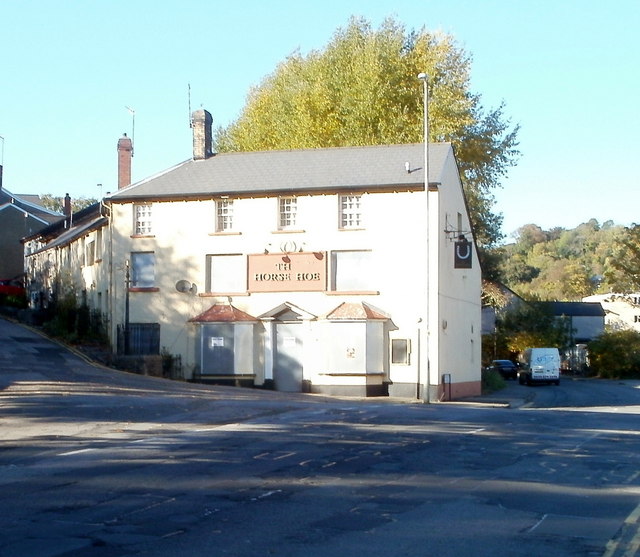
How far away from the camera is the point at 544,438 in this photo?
1978 cm

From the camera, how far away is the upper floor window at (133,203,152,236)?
129ft

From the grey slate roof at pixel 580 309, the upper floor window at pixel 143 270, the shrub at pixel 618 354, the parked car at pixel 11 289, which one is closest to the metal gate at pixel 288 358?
the upper floor window at pixel 143 270

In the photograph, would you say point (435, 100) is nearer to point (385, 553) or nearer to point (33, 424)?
point (33, 424)

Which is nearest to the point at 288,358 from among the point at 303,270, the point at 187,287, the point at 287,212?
the point at 303,270

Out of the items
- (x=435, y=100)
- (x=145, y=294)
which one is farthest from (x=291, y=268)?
(x=435, y=100)

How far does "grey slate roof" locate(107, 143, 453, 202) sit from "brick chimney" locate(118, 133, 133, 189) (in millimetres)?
10555

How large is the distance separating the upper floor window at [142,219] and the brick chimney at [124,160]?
12.2m

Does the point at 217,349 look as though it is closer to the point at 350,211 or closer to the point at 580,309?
the point at 350,211

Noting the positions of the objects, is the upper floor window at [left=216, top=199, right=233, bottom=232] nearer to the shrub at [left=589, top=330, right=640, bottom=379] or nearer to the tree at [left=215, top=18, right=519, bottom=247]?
the tree at [left=215, top=18, right=519, bottom=247]

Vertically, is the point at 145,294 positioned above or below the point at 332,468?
above

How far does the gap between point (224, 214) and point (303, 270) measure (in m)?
4.06

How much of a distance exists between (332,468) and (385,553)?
18.0 feet

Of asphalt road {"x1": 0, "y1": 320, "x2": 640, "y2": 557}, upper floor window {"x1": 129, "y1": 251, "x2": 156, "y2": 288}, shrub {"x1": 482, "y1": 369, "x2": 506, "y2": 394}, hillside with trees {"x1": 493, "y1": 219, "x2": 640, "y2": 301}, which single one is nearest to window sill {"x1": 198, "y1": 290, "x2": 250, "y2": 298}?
upper floor window {"x1": 129, "y1": 251, "x2": 156, "y2": 288}

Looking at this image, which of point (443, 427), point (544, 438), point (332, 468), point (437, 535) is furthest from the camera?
point (443, 427)
